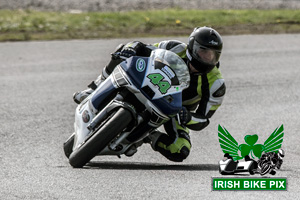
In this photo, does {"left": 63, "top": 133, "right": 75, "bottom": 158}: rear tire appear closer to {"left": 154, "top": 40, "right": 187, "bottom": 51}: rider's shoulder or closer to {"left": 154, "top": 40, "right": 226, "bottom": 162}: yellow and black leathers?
{"left": 154, "top": 40, "right": 226, "bottom": 162}: yellow and black leathers

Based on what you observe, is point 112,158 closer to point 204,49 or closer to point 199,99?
point 199,99

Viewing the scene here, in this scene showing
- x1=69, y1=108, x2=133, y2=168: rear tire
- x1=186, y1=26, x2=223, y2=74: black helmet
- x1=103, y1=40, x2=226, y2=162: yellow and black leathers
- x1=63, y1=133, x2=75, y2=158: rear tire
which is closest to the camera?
x1=69, y1=108, x2=133, y2=168: rear tire

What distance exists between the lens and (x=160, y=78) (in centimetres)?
620

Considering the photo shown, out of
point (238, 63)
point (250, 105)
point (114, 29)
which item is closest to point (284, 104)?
point (250, 105)

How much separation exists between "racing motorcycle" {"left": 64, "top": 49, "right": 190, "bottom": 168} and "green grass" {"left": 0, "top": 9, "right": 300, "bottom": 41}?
1006 cm

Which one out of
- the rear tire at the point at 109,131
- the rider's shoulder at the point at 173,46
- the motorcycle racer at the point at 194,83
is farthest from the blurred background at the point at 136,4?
the rear tire at the point at 109,131

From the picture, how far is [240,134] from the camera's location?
29.0 feet

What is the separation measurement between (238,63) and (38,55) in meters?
4.31

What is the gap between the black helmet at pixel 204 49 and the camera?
681 cm

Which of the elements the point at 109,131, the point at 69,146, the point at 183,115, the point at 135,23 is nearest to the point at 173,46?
the point at 183,115

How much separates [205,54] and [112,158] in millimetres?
1603

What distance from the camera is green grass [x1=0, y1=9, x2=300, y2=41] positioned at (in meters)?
16.9

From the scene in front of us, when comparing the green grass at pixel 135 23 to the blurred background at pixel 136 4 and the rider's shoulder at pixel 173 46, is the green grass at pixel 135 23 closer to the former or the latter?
the blurred background at pixel 136 4

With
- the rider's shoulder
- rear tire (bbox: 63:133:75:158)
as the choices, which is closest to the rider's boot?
rear tire (bbox: 63:133:75:158)
